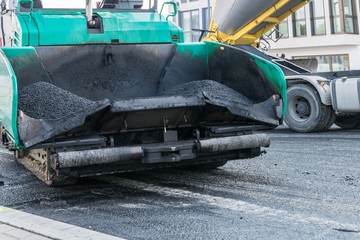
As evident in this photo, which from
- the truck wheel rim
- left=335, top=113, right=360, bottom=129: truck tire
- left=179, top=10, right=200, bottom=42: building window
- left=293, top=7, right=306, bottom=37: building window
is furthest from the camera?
left=179, top=10, right=200, bottom=42: building window

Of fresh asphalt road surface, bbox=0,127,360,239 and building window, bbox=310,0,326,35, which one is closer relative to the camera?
fresh asphalt road surface, bbox=0,127,360,239

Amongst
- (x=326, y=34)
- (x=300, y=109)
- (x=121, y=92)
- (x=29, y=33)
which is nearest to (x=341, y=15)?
(x=326, y=34)

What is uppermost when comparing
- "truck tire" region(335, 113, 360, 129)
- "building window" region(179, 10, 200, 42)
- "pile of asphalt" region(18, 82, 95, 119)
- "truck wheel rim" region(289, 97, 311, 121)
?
"building window" region(179, 10, 200, 42)

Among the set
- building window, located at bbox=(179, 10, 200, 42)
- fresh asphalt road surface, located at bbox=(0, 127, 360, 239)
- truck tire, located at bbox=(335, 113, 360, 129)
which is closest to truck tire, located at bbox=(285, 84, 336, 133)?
truck tire, located at bbox=(335, 113, 360, 129)

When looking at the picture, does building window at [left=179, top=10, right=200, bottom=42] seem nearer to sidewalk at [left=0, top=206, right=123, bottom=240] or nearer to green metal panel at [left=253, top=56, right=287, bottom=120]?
green metal panel at [left=253, top=56, right=287, bottom=120]

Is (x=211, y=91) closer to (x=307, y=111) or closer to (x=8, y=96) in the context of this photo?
(x=8, y=96)

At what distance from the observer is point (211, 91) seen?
602cm

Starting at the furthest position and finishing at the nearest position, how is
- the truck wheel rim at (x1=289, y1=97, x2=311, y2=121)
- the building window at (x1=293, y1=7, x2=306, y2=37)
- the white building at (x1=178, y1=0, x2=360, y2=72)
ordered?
1. the building window at (x1=293, y1=7, x2=306, y2=37)
2. the white building at (x1=178, y1=0, x2=360, y2=72)
3. the truck wheel rim at (x1=289, y1=97, x2=311, y2=121)

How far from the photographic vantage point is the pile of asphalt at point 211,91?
5.97 metres

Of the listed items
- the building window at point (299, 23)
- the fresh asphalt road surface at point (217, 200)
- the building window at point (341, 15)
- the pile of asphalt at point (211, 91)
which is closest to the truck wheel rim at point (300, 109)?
the fresh asphalt road surface at point (217, 200)

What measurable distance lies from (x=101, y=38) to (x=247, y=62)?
1.86 m

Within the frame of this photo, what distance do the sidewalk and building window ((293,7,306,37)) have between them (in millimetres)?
27968

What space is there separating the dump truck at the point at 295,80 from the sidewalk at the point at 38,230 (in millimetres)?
7416

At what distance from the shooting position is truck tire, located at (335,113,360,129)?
11.5 metres
